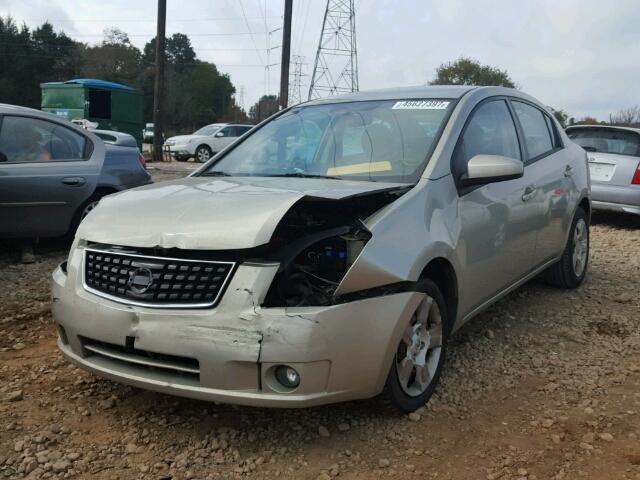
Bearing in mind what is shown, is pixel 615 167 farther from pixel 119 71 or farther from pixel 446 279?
pixel 119 71

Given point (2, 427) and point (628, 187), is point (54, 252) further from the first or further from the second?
point (628, 187)

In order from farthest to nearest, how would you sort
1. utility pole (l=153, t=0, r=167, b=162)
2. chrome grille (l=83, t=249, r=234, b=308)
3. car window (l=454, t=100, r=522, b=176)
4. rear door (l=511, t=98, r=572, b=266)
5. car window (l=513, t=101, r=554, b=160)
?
utility pole (l=153, t=0, r=167, b=162), car window (l=513, t=101, r=554, b=160), rear door (l=511, t=98, r=572, b=266), car window (l=454, t=100, r=522, b=176), chrome grille (l=83, t=249, r=234, b=308)

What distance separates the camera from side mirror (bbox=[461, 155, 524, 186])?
3.37 meters

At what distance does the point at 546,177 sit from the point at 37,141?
4.74 metres

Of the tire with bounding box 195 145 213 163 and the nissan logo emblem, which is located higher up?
the tire with bounding box 195 145 213 163

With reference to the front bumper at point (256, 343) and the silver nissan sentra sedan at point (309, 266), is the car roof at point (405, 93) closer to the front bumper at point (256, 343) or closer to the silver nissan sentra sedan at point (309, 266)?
the silver nissan sentra sedan at point (309, 266)

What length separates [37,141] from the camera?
6.02 metres

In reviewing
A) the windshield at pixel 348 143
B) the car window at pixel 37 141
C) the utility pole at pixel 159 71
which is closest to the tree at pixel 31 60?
the utility pole at pixel 159 71

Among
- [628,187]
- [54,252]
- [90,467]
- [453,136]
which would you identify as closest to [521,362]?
[453,136]

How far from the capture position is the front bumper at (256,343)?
8.24 feet

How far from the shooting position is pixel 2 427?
288 centimetres

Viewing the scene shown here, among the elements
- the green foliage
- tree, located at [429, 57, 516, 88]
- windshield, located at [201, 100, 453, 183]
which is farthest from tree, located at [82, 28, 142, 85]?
windshield, located at [201, 100, 453, 183]

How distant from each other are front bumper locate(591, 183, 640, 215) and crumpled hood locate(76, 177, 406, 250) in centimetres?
677

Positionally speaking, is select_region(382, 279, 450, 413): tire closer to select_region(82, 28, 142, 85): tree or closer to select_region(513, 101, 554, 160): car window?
select_region(513, 101, 554, 160): car window
